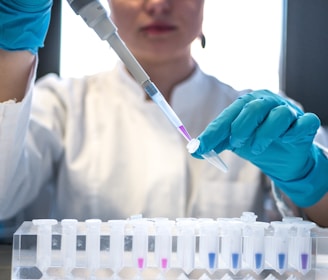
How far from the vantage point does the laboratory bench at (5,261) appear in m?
0.79

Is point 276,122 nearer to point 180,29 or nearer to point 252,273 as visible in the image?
point 252,273

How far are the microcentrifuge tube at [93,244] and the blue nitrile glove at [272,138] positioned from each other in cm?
21

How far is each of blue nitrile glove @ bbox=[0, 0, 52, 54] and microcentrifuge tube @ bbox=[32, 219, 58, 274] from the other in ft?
1.16

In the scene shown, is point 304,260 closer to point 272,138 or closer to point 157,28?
point 272,138

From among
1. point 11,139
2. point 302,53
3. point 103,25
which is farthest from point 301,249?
point 302,53

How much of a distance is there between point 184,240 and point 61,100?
2.10 feet

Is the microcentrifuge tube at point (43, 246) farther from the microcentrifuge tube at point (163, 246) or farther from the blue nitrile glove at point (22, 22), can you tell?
the blue nitrile glove at point (22, 22)

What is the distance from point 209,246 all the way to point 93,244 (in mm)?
177

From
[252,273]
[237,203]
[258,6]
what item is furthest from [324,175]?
[258,6]

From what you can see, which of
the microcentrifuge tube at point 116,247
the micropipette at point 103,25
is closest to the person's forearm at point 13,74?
the micropipette at point 103,25

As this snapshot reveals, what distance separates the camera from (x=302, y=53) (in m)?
1.60

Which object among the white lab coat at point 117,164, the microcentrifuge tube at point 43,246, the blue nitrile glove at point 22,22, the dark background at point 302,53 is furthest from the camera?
the dark background at point 302,53

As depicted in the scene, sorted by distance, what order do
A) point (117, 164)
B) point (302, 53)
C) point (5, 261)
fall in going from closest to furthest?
point (5, 261) → point (117, 164) → point (302, 53)

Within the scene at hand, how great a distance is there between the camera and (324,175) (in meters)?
1.05
